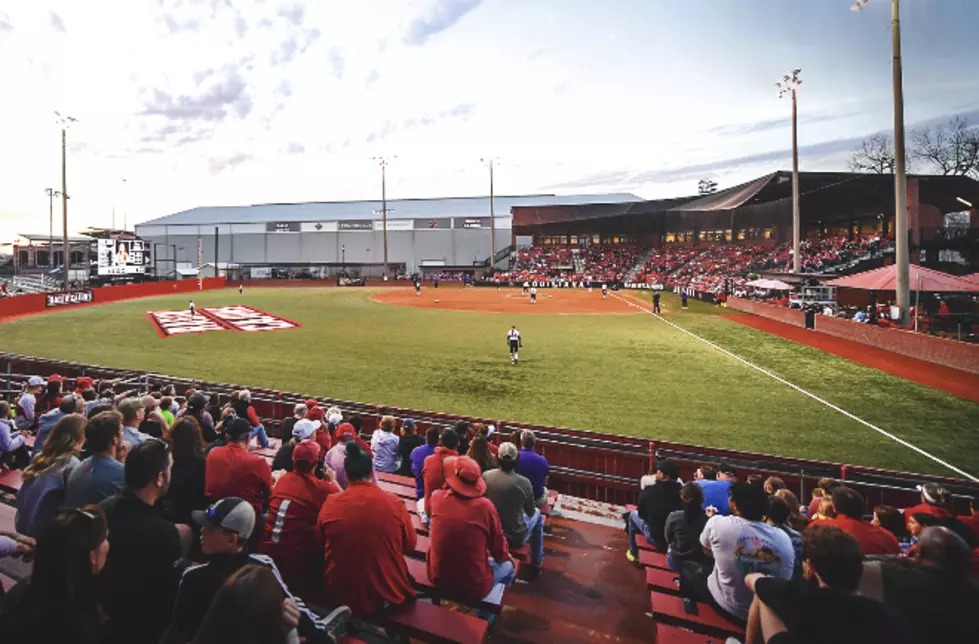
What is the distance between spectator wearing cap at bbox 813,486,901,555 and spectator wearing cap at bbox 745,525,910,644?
5.27 ft

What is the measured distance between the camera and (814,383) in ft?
53.0

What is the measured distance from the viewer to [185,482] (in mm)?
4773

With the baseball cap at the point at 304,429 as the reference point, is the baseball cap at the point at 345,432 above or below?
above

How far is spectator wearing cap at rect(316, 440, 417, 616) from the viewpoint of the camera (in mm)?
3672

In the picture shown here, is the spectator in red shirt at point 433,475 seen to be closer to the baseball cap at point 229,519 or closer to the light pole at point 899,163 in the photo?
the baseball cap at point 229,519

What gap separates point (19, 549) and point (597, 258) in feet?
241

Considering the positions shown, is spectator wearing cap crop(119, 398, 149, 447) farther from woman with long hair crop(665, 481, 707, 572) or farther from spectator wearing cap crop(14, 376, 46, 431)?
woman with long hair crop(665, 481, 707, 572)

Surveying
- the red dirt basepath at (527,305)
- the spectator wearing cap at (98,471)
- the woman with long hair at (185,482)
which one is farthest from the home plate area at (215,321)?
the spectator wearing cap at (98,471)

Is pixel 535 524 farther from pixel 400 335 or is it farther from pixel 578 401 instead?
pixel 400 335

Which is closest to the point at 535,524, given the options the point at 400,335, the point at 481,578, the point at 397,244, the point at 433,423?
the point at 481,578

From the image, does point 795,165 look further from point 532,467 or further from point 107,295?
point 107,295

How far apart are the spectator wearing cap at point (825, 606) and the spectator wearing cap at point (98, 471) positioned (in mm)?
4623

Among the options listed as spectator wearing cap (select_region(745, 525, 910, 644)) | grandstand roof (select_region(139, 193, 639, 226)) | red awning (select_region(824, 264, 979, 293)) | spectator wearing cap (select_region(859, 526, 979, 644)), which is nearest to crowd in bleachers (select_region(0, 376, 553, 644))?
spectator wearing cap (select_region(745, 525, 910, 644))

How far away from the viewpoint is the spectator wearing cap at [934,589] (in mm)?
2949
